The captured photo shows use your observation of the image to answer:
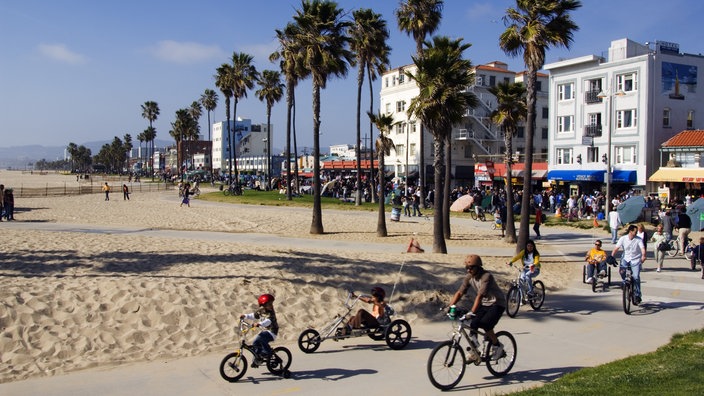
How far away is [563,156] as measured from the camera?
166ft

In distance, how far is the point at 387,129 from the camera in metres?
39.1

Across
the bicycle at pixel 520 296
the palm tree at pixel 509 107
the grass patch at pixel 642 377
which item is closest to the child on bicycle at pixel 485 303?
the grass patch at pixel 642 377

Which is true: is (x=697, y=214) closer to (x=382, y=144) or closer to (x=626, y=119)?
(x=626, y=119)

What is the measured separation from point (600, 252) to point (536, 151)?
53521 millimetres

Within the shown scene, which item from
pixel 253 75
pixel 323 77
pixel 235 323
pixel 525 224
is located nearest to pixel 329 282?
pixel 235 323

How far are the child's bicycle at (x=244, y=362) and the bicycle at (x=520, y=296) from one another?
5.47m

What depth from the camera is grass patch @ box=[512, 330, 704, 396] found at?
715cm

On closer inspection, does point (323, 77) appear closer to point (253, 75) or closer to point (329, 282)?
point (329, 282)

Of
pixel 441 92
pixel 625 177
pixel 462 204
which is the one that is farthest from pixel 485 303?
pixel 625 177

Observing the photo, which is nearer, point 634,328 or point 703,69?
point 634,328

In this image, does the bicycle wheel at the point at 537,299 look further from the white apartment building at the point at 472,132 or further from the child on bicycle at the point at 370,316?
the white apartment building at the point at 472,132

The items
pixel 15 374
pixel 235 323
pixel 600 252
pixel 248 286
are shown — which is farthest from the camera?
pixel 600 252

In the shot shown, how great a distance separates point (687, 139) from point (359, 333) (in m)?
39.0

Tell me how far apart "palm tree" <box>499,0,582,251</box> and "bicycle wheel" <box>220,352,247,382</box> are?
569 inches
